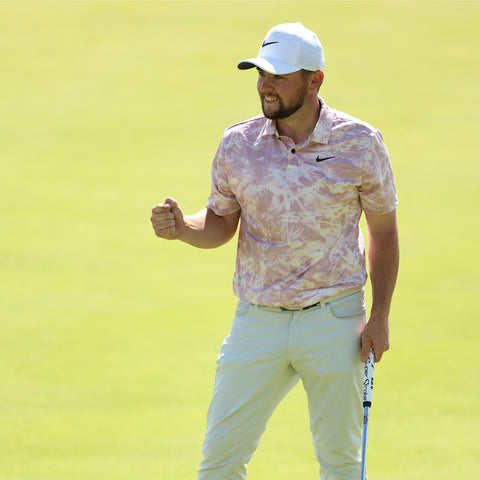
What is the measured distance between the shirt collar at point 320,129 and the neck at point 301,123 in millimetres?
29

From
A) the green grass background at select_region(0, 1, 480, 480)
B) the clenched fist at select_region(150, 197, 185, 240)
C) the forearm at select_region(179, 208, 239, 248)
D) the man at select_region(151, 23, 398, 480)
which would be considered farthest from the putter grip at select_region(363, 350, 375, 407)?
the green grass background at select_region(0, 1, 480, 480)

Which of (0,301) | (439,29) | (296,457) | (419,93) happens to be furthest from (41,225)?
(439,29)

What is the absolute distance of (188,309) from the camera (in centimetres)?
618

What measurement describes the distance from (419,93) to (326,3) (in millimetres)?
2823

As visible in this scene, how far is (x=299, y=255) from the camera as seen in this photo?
3068 mm

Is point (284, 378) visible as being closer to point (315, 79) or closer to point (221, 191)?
point (221, 191)

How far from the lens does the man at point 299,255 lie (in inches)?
119

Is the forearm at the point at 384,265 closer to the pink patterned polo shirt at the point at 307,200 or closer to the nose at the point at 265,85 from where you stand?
the pink patterned polo shirt at the point at 307,200

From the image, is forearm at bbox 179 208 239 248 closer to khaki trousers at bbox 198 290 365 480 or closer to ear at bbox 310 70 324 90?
khaki trousers at bbox 198 290 365 480

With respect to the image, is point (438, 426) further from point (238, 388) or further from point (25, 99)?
point (25, 99)

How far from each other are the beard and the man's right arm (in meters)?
0.38

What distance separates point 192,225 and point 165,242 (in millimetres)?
4074

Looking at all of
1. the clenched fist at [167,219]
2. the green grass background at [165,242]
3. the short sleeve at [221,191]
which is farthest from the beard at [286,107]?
the green grass background at [165,242]

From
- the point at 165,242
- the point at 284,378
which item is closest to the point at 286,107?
the point at 284,378
